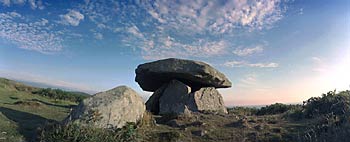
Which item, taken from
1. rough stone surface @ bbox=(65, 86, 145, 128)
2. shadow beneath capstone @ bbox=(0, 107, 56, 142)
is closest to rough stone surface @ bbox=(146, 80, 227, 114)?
rough stone surface @ bbox=(65, 86, 145, 128)

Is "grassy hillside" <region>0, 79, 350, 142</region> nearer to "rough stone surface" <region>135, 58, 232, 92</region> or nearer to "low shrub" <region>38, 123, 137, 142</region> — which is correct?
"low shrub" <region>38, 123, 137, 142</region>

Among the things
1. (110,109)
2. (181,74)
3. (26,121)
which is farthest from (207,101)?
(26,121)

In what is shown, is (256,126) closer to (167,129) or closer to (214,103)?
(167,129)

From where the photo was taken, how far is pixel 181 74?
63.5 ft

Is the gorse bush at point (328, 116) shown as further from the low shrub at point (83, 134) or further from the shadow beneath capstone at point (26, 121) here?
the shadow beneath capstone at point (26, 121)

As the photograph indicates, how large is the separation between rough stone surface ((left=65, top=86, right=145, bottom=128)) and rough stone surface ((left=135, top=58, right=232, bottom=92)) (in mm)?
6305

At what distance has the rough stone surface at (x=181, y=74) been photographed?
18984 millimetres

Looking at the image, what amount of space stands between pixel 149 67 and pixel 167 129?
8609mm

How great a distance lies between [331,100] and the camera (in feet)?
46.9

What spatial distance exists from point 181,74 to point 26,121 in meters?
9.25

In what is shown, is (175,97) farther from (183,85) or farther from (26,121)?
(26,121)

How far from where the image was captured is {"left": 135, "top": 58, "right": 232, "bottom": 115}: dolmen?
1900 cm

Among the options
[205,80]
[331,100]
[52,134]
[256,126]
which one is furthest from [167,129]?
[205,80]

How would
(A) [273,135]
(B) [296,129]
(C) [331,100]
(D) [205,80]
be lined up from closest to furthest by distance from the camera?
1. (A) [273,135]
2. (B) [296,129]
3. (C) [331,100]
4. (D) [205,80]
